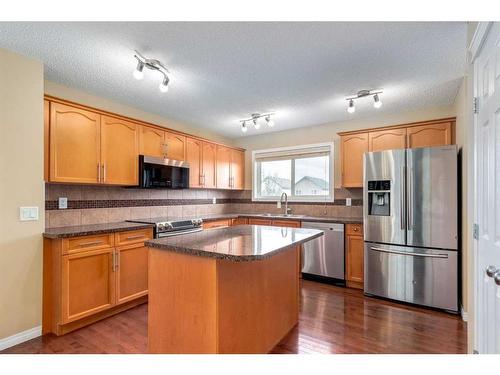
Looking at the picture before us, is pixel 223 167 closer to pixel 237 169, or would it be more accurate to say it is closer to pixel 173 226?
pixel 237 169

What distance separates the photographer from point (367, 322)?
2490 mm

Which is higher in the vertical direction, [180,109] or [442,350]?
[180,109]

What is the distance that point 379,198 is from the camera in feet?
10.5

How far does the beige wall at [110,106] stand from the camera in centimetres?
278

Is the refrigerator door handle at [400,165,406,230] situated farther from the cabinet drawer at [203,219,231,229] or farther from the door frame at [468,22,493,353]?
the cabinet drawer at [203,219,231,229]

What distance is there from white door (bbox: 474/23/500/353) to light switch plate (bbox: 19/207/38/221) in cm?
314

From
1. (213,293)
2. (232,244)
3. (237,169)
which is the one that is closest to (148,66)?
(232,244)

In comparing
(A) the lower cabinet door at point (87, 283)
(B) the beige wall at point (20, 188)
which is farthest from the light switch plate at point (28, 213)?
(A) the lower cabinet door at point (87, 283)

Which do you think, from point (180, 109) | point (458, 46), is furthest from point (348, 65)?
point (180, 109)

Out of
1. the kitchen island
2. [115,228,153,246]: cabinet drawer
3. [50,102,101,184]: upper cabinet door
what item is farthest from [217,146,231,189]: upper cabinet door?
the kitchen island

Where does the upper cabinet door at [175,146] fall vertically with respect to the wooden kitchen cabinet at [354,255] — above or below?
above

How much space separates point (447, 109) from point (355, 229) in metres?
1.92

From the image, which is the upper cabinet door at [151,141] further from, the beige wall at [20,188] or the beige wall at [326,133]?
the beige wall at [326,133]

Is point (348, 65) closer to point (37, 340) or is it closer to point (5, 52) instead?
point (5, 52)
